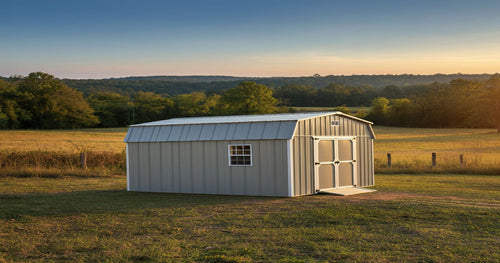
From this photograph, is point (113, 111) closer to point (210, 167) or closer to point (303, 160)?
point (210, 167)

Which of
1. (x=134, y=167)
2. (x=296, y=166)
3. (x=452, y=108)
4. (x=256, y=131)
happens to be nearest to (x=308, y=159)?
(x=296, y=166)

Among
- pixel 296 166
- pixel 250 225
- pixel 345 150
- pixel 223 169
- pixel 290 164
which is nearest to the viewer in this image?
pixel 250 225

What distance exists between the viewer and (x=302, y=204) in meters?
14.0

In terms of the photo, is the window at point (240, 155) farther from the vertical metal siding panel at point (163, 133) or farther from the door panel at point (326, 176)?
the vertical metal siding panel at point (163, 133)

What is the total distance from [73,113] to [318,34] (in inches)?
1769

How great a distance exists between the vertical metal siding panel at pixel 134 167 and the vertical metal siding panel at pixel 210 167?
305 centimetres

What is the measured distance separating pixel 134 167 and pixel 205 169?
10.6 feet

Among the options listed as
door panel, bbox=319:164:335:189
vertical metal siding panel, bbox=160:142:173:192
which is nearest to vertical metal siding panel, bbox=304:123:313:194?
door panel, bbox=319:164:335:189

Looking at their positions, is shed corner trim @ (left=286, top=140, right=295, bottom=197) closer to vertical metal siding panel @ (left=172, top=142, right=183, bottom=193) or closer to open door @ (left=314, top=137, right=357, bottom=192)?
open door @ (left=314, top=137, right=357, bottom=192)

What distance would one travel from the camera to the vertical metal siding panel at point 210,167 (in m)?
17.2

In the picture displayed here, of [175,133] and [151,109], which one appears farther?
[151,109]

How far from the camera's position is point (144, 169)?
19000 millimetres

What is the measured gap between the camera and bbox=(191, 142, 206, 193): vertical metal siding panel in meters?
17.5

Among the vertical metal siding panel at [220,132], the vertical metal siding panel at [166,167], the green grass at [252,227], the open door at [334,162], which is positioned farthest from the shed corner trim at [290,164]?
the vertical metal siding panel at [166,167]
